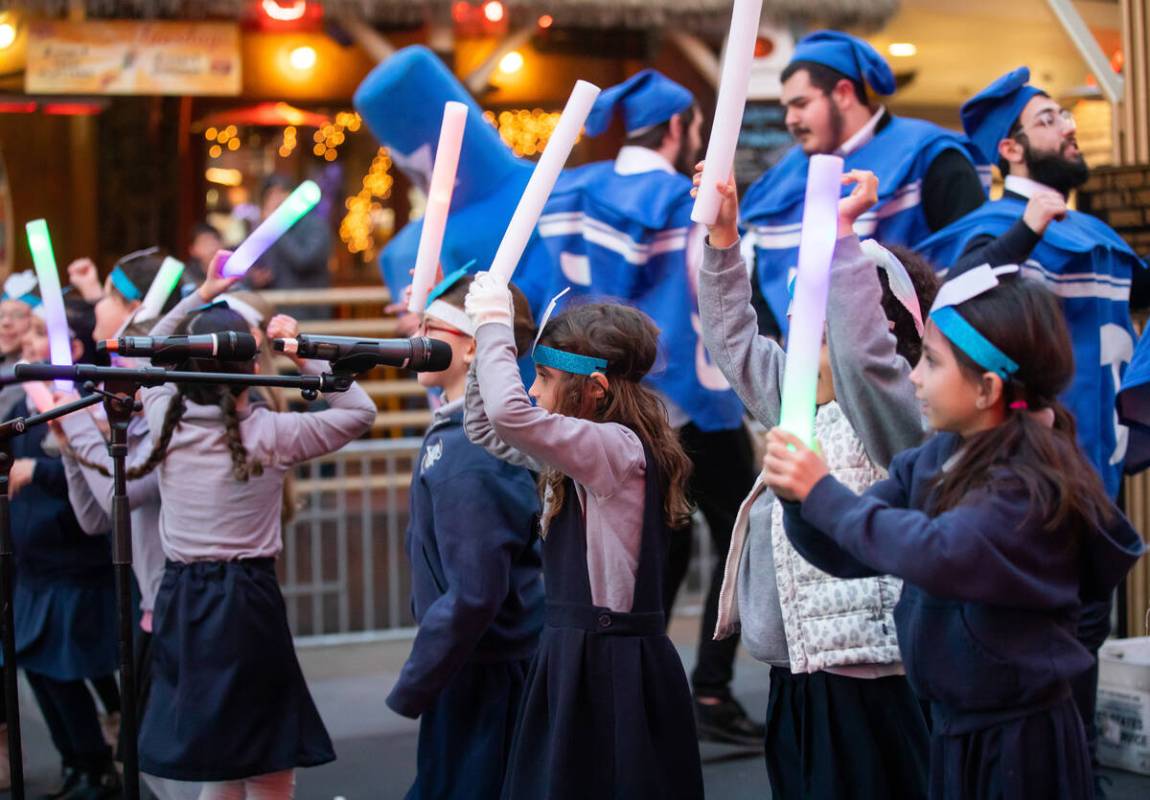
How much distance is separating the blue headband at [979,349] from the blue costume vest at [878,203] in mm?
2274

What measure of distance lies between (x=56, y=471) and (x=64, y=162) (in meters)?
6.10

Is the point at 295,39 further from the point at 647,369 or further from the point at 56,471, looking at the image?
the point at 647,369

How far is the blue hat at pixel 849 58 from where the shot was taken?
16.7 ft

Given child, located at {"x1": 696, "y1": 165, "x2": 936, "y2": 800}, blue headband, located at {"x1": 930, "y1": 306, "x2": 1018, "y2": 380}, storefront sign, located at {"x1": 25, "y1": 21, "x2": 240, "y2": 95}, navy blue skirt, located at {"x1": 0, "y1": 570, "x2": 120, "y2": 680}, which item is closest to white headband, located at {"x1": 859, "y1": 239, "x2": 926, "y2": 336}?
child, located at {"x1": 696, "y1": 165, "x2": 936, "y2": 800}

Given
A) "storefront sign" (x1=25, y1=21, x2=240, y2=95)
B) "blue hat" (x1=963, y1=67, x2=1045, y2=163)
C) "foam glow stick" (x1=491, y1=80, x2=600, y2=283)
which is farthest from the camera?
"storefront sign" (x1=25, y1=21, x2=240, y2=95)

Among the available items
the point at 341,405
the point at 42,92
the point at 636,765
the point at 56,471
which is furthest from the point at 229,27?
the point at 636,765

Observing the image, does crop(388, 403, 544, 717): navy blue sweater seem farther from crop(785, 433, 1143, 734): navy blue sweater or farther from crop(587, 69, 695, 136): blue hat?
crop(587, 69, 695, 136): blue hat

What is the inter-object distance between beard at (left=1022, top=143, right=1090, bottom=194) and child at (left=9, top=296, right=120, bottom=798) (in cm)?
313

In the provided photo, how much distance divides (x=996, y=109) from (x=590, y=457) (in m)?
2.38

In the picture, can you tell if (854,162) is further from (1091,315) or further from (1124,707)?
(1124,707)

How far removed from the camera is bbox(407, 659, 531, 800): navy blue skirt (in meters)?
3.62

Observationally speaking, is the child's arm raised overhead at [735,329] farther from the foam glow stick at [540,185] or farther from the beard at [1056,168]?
the beard at [1056,168]

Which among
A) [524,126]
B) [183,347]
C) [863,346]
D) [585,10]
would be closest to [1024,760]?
[863,346]

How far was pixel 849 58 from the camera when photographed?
511cm
